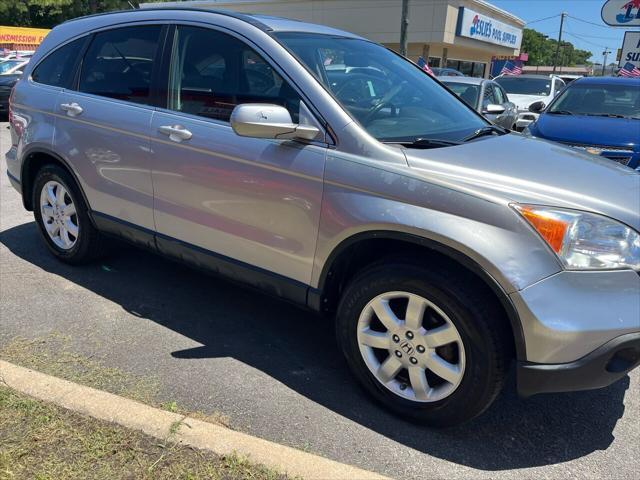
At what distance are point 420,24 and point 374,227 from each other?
27836mm

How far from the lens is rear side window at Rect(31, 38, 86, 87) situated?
4027mm

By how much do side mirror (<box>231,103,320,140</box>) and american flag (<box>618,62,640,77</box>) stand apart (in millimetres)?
14271

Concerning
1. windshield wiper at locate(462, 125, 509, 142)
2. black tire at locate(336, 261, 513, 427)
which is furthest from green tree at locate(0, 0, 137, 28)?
Answer: black tire at locate(336, 261, 513, 427)

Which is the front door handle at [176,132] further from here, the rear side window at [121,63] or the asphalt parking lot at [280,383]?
the asphalt parking lot at [280,383]

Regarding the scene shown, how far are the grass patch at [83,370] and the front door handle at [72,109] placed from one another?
1.54 m

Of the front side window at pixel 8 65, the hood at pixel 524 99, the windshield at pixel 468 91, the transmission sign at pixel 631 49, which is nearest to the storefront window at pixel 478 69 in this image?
the transmission sign at pixel 631 49

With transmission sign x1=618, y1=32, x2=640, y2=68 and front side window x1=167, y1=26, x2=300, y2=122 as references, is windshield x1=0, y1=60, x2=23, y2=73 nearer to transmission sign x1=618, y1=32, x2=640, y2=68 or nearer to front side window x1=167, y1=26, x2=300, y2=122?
front side window x1=167, y1=26, x2=300, y2=122

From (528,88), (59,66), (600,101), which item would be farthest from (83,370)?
(528,88)

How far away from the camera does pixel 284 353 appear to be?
3279 millimetres

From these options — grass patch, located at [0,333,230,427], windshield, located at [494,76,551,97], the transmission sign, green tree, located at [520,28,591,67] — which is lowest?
grass patch, located at [0,333,230,427]

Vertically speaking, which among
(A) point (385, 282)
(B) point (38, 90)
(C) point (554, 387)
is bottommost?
(C) point (554, 387)

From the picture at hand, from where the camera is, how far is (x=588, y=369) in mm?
2227

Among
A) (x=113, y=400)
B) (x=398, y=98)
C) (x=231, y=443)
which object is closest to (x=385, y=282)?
(x=231, y=443)

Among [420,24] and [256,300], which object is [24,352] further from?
[420,24]
